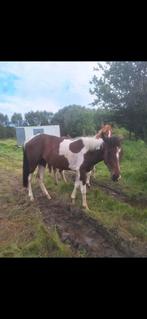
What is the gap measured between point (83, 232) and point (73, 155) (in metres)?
1.41

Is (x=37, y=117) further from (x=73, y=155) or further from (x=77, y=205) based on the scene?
(x=77, y=205)

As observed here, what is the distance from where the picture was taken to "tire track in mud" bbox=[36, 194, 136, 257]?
Answer: 9.22 ft

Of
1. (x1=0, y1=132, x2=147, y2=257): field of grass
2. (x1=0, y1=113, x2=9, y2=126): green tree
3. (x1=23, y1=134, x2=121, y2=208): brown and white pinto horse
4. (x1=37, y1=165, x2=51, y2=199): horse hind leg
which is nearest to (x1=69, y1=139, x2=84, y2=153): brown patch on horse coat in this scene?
(x1=23, y1=134, x2=121, y2=208): brown and white pinto horse

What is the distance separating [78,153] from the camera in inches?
170

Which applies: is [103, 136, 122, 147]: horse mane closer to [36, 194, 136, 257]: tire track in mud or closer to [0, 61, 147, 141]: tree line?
[0, 61, 147, 141]: tree line

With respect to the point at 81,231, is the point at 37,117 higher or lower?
higher

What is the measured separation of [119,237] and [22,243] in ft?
3.26

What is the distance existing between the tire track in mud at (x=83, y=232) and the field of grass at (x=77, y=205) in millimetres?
87

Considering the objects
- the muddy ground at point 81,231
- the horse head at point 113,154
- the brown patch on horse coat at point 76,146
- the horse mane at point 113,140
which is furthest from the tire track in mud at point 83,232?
the horse mane at point 113,140

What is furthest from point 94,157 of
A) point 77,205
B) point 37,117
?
point 37,117

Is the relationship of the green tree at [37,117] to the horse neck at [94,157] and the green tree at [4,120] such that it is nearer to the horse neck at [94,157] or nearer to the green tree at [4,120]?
the green tree at [4,120]

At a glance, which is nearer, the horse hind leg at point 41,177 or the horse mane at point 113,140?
the horse mane at point 113,140

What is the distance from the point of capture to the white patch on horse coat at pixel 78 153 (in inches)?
163

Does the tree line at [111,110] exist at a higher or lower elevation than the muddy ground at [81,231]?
higher
